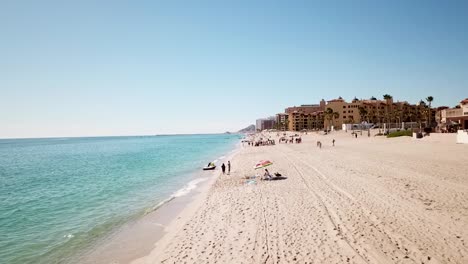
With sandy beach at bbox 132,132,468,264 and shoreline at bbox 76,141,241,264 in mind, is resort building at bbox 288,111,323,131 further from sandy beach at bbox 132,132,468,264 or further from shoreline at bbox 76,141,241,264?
shoreline at bbox 76,141,241,264

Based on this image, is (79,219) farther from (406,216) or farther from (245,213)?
(406,216)

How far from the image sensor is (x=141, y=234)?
1407 cm

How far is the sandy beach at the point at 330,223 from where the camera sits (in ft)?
30.8

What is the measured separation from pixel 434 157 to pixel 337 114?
9819 centimetres

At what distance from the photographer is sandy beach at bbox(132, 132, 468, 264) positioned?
9.39 m

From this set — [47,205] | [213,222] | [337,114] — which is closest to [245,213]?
[213,222]

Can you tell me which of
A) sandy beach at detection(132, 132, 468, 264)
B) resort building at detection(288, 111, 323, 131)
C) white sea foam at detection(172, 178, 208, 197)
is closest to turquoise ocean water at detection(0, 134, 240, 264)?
white sea foam at detection(172, 178, 208, 197)

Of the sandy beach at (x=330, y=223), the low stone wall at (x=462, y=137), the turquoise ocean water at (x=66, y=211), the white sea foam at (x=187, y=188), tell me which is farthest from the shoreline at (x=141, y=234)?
the low stone wall at (x=462, y=137)

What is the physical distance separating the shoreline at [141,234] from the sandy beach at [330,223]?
0.41m

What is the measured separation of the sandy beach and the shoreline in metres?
0.41

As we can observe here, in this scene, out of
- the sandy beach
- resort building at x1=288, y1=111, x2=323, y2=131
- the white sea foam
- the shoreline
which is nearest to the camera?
the sandy beach

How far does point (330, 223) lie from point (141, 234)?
9.08 meters

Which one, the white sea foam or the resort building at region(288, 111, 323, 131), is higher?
the resort building at region(288, 111, 323, 131)

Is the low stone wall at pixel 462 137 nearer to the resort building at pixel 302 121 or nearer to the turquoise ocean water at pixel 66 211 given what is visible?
the turquoise ocean water at pixel 66 211
